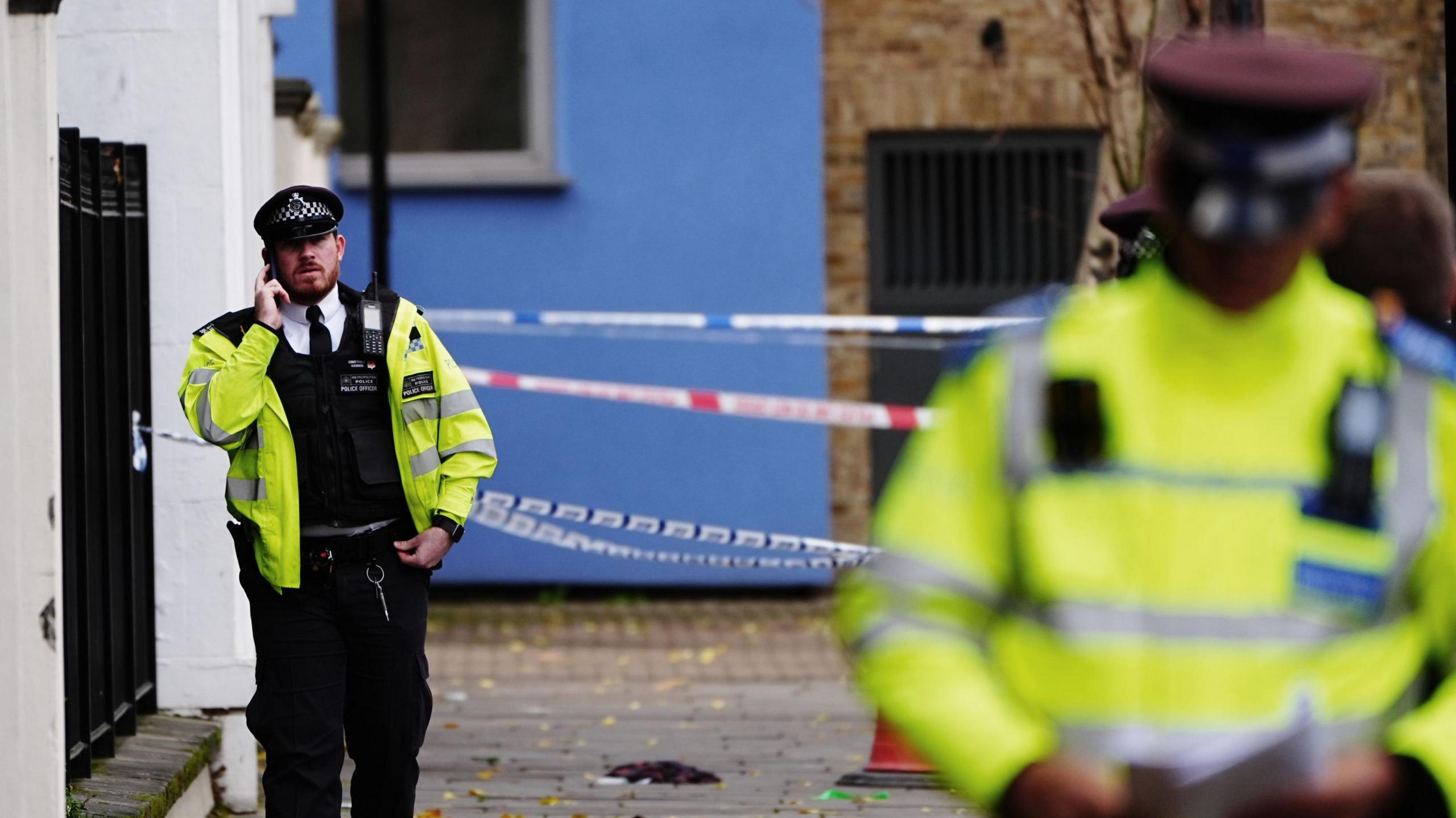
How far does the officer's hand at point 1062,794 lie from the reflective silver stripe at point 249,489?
3490mm

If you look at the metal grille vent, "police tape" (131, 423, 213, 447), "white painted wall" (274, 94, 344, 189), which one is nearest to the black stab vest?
"police tape" (131, 423, 213, 447)

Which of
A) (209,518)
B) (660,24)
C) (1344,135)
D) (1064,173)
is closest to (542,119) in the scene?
(660,24)

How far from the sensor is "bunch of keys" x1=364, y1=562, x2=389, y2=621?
17.6 ft

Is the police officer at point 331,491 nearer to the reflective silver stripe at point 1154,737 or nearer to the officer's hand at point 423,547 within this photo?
the officer's hand at point 423,547

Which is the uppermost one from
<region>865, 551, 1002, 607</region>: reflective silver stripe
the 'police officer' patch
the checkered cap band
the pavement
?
the checkered cap band

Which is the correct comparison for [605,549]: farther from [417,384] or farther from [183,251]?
[417,384]

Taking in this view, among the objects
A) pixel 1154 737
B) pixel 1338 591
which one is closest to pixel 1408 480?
pixel 1338 591

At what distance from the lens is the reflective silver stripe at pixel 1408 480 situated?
2.17m

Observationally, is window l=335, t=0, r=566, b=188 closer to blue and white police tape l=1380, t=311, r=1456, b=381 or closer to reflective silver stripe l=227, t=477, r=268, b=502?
reflective silver stripe l=227, t=477, r=268, b=502

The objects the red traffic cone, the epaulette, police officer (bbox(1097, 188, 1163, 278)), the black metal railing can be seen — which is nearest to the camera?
the epaulette

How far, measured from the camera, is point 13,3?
455 cm

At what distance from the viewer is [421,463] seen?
5418 millimetres

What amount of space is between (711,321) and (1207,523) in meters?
8.48

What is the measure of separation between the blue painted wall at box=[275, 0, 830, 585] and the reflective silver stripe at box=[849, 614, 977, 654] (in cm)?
1112
